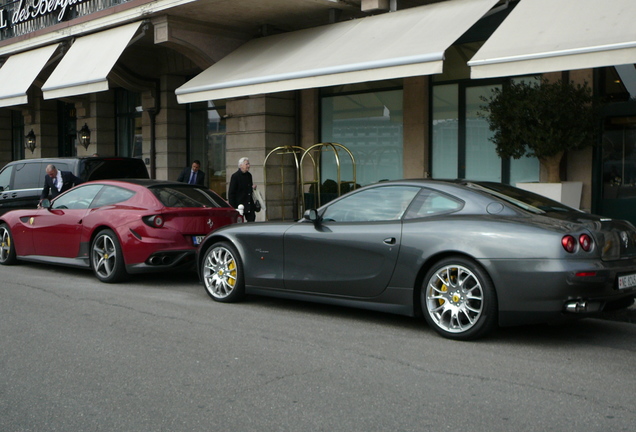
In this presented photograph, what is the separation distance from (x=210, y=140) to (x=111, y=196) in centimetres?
1015

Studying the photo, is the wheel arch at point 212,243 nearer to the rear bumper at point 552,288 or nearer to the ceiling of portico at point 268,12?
the rear bumper at point 552,288

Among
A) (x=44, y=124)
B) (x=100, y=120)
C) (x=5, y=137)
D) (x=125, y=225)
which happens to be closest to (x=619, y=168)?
(x=125, y=225)

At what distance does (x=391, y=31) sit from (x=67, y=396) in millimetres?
9470

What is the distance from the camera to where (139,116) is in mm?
22766

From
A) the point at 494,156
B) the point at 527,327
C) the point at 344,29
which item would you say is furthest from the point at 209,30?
the point at 527,327

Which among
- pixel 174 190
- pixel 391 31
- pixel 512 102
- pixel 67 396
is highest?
pixel 391 31

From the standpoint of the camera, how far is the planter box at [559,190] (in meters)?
12.0

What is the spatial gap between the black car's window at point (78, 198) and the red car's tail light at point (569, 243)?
685cm

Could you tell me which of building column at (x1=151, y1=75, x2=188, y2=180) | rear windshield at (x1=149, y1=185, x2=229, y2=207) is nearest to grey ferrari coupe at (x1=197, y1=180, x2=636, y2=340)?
rear windshield at (x1=149, y1=185, x2=229, y2=207)

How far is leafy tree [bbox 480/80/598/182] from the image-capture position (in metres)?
11.8

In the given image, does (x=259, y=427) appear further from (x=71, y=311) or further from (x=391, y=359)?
(x=71, y=311)

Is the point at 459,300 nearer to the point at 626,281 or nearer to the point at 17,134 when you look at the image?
the point at 626,281

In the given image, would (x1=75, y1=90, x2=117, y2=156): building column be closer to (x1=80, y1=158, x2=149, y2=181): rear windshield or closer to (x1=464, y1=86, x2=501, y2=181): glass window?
(x1=80, y1=158, x2=149, y2=181): rear windshield

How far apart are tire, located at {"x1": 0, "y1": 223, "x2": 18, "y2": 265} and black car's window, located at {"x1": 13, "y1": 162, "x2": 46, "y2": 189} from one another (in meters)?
3.36
